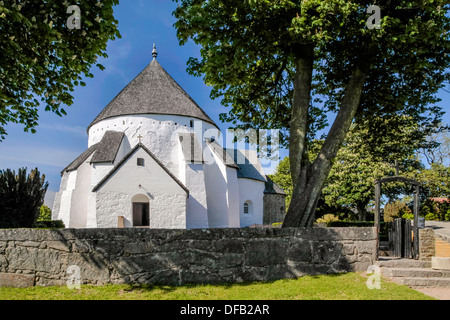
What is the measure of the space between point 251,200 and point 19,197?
65.8 feet

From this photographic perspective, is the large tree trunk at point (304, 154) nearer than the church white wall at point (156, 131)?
Yes

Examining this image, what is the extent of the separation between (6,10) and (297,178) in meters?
7.63

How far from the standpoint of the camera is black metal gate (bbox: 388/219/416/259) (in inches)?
320

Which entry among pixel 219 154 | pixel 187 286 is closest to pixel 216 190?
pixel 219 154

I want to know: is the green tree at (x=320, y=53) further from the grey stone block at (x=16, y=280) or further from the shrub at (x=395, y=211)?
the shrub at (x=395, y=211)

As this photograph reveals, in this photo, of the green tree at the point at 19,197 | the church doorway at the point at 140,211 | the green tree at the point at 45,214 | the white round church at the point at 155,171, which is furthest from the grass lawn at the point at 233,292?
the green tree at the point at 45,214

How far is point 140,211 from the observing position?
70.0 ft

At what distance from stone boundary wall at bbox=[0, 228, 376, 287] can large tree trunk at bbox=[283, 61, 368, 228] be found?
1412 mm

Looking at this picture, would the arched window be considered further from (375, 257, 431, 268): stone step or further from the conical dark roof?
(375, 257, 431, 268): stone step

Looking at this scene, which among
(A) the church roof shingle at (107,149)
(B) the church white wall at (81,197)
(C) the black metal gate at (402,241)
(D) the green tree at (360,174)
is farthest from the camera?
(D) the green tree at (360,174)

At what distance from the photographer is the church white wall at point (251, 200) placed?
93.6 ft

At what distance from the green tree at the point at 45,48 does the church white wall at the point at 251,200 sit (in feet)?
69.3

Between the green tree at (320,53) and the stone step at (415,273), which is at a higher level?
the green tree at (320,53)

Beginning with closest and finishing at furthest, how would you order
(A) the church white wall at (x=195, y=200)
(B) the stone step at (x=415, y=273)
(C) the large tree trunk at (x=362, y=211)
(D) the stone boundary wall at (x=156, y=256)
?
(D) the stone boundary wall at (x=156, y=256)
(B) the stone step at (x=415, y=273)
(A) the church white wall at (x=195, y=200)
(C) the large tree trunk at (x=362, y=211)
